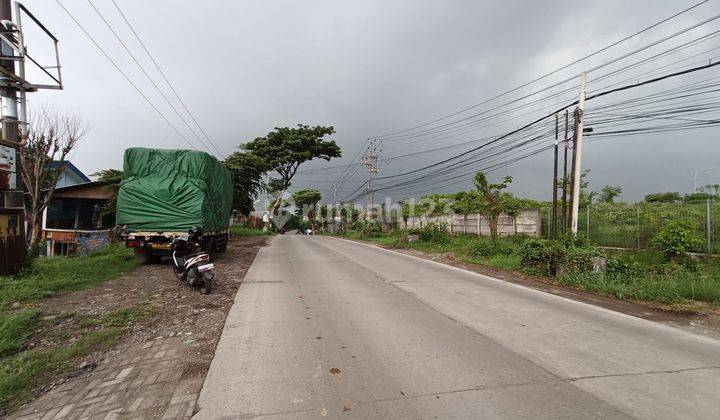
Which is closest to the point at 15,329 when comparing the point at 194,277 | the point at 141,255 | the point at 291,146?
the point at 194,277

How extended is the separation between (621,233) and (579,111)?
214 inches

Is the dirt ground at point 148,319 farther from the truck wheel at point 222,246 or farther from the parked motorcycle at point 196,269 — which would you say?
the truck wheel at point 222,246

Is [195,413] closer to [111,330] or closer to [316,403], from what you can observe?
[316,403]

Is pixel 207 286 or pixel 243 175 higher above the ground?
pixel 243 175

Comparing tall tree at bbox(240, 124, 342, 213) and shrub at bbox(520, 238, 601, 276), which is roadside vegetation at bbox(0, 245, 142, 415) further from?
tall tree at bbox(240, 124, 342, 213)

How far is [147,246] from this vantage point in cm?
1078

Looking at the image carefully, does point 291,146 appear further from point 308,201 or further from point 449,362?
point 449,362

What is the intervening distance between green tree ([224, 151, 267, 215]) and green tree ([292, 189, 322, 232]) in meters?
30.9

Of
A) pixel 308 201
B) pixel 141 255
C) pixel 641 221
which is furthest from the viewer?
pixel 308 201

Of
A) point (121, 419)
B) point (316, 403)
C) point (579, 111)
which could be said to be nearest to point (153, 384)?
point (121, 419)

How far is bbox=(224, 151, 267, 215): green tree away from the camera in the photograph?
25.7 meters

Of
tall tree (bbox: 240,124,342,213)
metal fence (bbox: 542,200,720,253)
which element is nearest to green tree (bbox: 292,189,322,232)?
tall tree (bbox: 240,124,342,213)

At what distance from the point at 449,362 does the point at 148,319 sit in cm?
449

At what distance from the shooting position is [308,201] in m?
60.3
